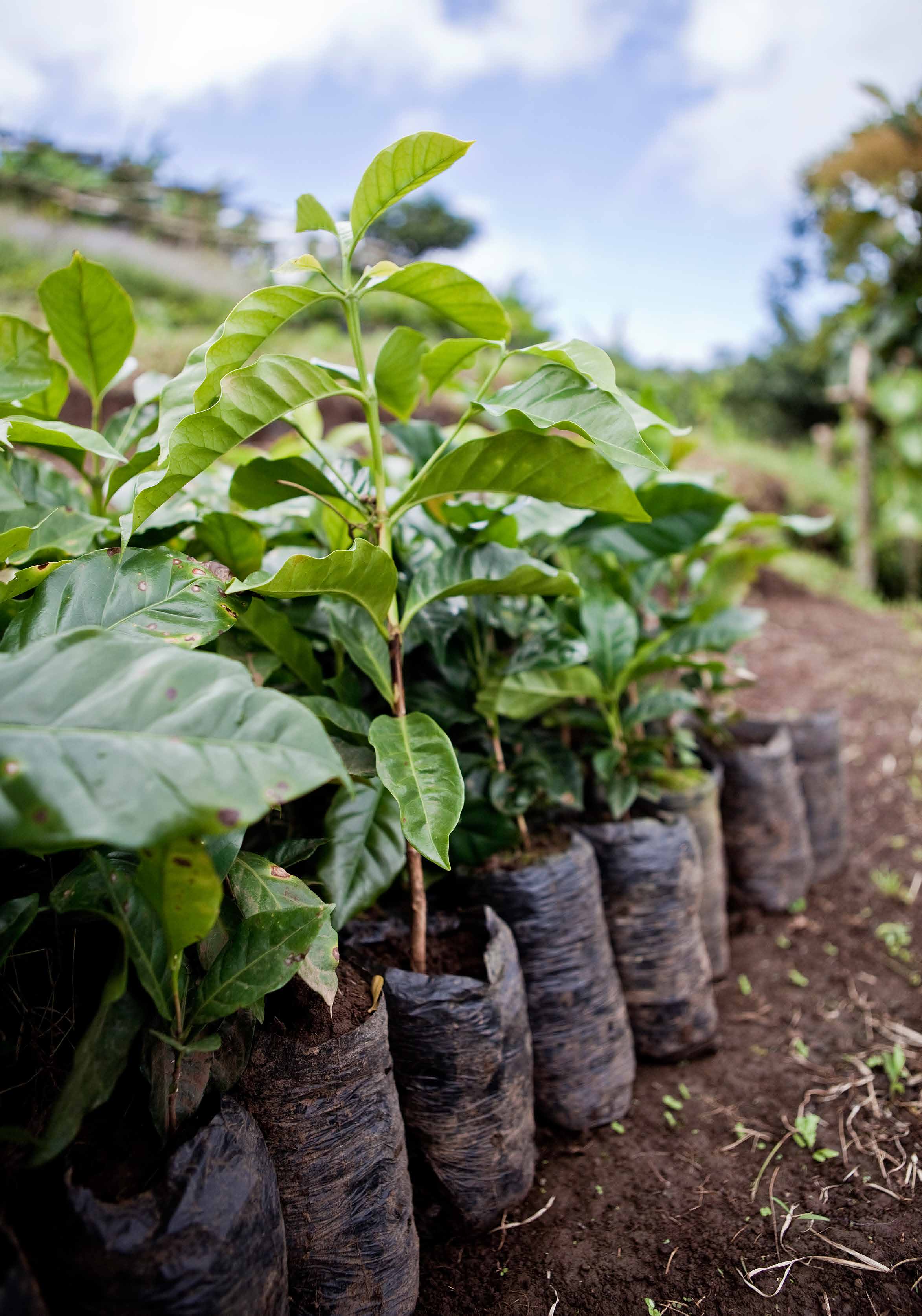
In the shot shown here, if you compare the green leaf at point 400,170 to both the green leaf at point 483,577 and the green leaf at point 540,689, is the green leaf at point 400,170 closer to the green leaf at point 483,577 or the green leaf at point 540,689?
the green leaf at point 483,577

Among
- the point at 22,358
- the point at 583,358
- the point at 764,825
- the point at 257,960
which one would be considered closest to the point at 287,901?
the point at 257,960

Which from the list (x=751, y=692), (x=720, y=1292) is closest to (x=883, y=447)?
(x=751, y=692)

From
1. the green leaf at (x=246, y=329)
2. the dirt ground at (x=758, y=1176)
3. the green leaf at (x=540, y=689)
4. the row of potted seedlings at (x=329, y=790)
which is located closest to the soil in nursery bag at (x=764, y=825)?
the dirt ground at (x=758, y=1176)

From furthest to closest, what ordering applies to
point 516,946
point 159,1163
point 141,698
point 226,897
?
point 516,946, point 226,897, point 159,1163, point 141,698

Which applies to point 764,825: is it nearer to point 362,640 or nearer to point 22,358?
point 362,640

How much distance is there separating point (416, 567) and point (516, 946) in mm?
684

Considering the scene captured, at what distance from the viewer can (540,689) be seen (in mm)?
1538

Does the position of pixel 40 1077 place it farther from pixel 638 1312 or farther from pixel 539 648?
pixel 539 648

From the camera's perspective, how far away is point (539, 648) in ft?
4.82

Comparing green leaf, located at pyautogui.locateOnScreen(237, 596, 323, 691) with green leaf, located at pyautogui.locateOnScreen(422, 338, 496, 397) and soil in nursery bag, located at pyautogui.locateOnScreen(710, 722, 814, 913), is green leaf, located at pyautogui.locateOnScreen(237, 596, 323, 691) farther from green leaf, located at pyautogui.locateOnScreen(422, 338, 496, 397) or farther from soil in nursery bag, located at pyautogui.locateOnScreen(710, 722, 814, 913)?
soil in nursery bag, located at pyautogui.locateOnScreen(710, 722, 814, 913)

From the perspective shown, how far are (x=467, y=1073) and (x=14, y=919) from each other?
66 cm

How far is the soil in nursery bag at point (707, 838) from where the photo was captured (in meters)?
1.79

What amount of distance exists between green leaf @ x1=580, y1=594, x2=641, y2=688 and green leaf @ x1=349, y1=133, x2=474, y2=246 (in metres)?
0.90

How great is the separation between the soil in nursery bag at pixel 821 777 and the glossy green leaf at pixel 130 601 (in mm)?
1818
